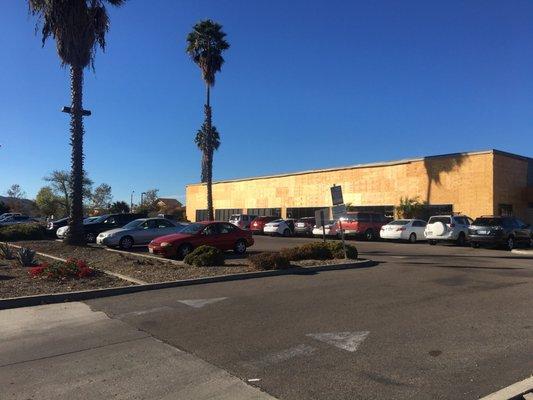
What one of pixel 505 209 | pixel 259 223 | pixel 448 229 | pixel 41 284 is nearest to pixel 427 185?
pixel 505 209

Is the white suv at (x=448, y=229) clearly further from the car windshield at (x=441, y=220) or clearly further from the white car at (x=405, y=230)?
the white car at (x=405, y=230)

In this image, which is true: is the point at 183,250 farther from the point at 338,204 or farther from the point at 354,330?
the point at 354,330

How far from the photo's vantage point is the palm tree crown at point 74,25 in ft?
66.8

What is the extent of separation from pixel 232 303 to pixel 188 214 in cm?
5641

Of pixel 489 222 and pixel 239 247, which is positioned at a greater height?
pixel 489 222

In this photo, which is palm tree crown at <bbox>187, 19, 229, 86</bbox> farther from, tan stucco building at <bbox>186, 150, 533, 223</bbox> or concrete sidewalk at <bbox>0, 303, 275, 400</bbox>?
concrete sidewalk at <bbox>0, 303, 275, 400</bbox>

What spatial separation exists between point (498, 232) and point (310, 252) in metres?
11.6

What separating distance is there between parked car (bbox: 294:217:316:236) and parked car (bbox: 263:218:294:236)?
630 millimetres

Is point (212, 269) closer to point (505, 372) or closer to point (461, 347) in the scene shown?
point (461, 347)

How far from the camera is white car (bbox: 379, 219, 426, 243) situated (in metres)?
29.4

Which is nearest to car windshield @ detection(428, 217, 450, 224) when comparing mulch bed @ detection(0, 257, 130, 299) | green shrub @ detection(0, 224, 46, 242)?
mulch bed @ detection(0, 257, 130, 299)

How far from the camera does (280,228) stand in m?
37.2

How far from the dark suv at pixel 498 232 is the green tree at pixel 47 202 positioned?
74183 mm

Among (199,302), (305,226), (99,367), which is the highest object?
(305,226)
